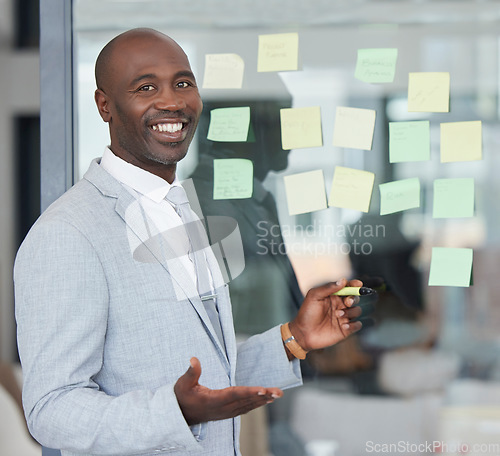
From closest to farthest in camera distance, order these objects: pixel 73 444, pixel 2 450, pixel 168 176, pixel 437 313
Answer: pixel 73 444 → pixel 168 176 → pixel 437 313 → pixel 2 450

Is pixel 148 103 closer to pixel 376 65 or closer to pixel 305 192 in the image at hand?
pixel 305 192

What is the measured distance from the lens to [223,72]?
6.29 feet

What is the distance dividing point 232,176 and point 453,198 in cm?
60

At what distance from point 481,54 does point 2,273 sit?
1578 millimetres

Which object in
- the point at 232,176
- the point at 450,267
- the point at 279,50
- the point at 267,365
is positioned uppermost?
the point at 279,50

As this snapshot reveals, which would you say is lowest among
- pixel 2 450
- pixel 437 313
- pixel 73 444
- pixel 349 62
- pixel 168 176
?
pixel 2 450

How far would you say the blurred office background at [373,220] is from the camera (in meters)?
1.88

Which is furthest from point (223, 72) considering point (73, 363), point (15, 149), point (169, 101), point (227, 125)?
point (73, 363)

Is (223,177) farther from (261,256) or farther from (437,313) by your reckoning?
(437,313)

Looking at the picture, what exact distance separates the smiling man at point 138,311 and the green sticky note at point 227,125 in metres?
0.35

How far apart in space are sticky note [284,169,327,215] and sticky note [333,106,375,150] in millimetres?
107

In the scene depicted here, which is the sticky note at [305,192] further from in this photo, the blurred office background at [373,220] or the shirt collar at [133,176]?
the shirt collar at [133,176]

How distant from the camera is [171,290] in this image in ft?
4.62

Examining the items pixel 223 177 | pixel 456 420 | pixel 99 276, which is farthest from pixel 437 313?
pixel 99 276
